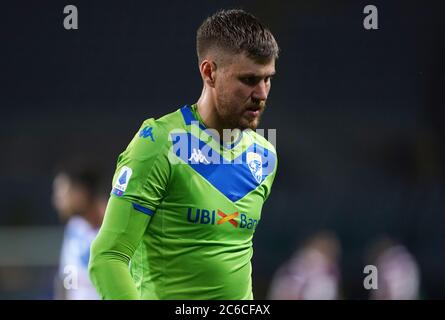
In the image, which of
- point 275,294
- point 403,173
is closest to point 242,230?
point 275,294

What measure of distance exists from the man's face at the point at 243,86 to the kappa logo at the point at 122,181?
18.2 inches

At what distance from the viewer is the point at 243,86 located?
3.05 meters

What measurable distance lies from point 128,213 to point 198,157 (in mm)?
391

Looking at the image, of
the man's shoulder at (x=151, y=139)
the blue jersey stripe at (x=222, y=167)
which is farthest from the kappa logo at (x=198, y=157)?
the man's shoulder at (x=151, y=139)

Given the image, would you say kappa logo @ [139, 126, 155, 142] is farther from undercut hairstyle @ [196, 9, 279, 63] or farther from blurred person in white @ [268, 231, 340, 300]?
blurred person in white @ [268, 231, 340, 300]

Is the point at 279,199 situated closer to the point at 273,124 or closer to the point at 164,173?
the point at 273,124

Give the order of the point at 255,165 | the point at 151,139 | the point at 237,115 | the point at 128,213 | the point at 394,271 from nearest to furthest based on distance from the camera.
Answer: the point at 128,213, the point at 151,139, the point at 237,115, the point at 255,165, the point at 394,271

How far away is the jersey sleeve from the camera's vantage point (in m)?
2.78

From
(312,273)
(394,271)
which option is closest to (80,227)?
(312,273)

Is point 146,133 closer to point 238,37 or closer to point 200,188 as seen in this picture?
point 200,188

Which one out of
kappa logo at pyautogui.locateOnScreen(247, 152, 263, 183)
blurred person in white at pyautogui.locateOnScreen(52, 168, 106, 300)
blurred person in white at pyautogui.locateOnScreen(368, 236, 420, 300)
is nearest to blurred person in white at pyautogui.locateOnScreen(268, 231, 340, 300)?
blurred person in white at pyautogui.locateOnScreen(368, 236, 420, 300)

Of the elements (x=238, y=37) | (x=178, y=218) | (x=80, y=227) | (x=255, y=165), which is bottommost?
(x=80, y=227)

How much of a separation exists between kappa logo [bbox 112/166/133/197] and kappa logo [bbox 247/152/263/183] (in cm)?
58

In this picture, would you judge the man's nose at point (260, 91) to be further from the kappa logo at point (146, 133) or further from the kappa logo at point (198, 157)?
the kappa logo at point (146, 133)
